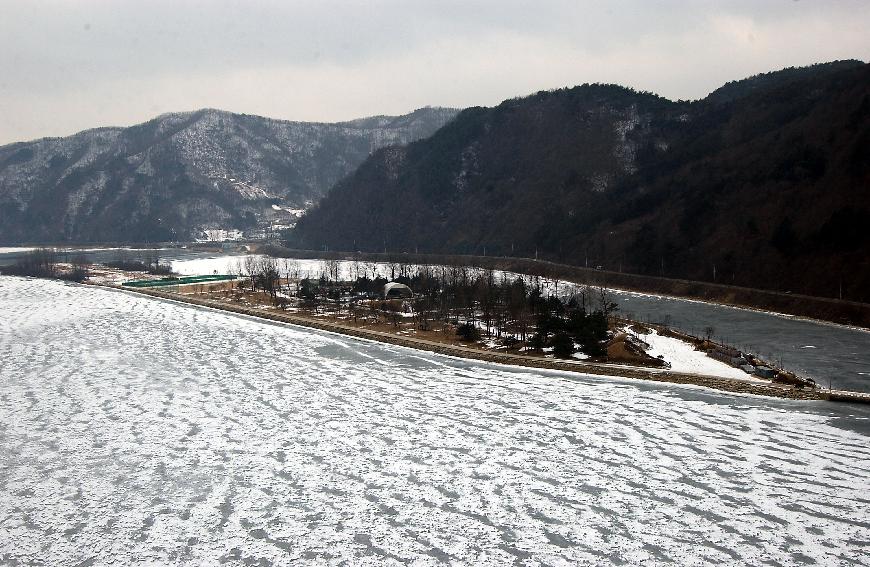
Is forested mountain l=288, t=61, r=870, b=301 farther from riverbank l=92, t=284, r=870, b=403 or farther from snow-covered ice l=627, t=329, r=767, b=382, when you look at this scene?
riverbank l=92, t=284, r=870, b=403

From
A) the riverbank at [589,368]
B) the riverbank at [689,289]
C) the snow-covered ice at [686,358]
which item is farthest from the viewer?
the riverbank at [689,289]

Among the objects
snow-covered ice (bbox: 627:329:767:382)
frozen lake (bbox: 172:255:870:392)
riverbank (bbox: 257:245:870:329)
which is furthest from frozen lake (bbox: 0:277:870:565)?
riverbank (bbox: 257:245:870:329)

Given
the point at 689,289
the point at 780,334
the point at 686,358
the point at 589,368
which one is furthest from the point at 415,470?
the point at 689,289

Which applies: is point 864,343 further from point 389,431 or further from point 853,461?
point 389,431

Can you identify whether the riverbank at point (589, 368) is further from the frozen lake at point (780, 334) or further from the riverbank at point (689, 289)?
the riverbank at point (689, 289)

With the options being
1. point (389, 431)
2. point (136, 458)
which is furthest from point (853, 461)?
point (136, 458)

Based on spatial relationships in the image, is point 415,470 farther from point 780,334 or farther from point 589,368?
point 780,334

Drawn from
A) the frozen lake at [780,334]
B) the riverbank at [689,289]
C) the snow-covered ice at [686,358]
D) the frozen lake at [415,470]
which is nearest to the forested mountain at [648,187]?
the riverbank at [689,289]
